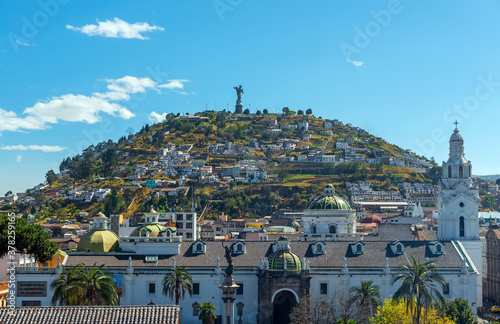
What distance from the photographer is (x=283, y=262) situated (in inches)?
2618

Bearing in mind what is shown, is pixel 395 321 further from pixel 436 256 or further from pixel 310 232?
pixel 310 232

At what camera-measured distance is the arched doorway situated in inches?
2648

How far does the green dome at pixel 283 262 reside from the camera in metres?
66.6

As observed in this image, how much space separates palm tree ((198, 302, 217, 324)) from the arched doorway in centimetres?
700

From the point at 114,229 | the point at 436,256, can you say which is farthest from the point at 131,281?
the point at 114,229

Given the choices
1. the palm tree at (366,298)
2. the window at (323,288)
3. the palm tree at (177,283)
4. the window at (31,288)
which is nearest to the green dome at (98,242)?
the window at (31,288)

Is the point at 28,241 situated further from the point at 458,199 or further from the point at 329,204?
the point at 458,199

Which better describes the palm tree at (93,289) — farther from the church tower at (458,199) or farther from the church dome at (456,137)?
the church dome at (456,137)

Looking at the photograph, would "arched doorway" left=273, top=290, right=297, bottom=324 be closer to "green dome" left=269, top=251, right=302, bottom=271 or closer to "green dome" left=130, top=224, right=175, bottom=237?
"green dome" left=269, top=251, right=302, bottom=271

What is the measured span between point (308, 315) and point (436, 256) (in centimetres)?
1988

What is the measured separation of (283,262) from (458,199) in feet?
83.7

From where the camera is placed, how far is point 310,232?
87375 millimetres

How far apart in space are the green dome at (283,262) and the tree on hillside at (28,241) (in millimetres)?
25108

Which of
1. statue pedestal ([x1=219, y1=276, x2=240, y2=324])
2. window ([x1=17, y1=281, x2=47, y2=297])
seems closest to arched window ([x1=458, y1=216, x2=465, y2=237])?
statue pedestal ([x1=219, y1=276, x2=240, y2=324])
